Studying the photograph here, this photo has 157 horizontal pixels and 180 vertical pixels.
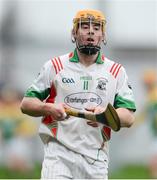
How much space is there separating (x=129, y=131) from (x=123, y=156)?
642 centimetres

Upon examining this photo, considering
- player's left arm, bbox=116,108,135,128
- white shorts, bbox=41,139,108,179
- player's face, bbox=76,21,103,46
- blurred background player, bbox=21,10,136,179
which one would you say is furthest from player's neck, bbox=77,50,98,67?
white shorts, bbox=41,139,108,179

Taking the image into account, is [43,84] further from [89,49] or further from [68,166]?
[68,166]

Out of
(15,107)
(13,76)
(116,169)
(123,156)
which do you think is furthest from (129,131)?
(13,76)

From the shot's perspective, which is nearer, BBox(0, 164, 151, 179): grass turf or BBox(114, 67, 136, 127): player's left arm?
BBox(114, 67, 136, 127): player's left arm

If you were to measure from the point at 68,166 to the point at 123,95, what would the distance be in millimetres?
724

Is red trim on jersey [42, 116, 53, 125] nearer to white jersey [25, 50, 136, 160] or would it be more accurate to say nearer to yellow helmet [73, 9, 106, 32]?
white jersey [25, 50, 136, 160]

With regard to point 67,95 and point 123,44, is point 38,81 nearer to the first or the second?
point 67,95

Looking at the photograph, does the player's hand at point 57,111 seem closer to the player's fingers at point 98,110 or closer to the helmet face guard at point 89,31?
the player's fingers at point 98,110

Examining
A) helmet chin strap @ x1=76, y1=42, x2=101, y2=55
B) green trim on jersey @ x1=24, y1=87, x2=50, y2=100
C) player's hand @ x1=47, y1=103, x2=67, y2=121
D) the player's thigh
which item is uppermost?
helmet chin strap @ x1=76, y1=42, x2=101, y2=55

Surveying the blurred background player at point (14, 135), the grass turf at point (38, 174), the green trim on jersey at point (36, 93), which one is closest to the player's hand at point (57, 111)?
the green trim on jersey at point (36, 93)

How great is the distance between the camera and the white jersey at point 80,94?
7680mm

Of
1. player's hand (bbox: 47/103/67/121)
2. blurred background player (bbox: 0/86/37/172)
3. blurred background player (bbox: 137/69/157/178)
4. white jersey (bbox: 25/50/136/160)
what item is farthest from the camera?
blurred background player (bbox: 0/86/37/172)

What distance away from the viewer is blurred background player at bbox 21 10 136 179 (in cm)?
766

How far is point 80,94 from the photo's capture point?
25.3 feet
